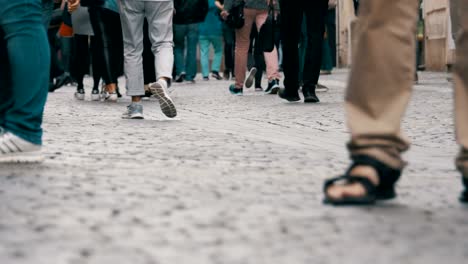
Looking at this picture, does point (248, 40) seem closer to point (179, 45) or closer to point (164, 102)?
point (164, 102)

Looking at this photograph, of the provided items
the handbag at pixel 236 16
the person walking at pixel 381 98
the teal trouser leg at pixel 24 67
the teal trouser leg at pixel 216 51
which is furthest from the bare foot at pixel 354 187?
the teal trouser leg at pixel 216 51

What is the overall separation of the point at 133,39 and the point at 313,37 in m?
2.25

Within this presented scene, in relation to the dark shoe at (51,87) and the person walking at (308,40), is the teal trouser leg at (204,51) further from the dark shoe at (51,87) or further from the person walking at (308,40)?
the person walking at (308,40)

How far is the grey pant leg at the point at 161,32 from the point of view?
8.09m

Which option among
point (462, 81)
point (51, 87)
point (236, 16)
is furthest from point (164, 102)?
point (51, 87)

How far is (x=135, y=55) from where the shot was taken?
8156 millimetres

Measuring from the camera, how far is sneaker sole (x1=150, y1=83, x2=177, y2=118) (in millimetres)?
7867

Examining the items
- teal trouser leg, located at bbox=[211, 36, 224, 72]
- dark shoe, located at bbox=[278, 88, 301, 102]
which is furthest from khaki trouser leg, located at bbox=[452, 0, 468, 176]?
teal trouser leg, located at bbox=[211, 36, 224, 72]

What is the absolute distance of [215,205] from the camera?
3.42 metres

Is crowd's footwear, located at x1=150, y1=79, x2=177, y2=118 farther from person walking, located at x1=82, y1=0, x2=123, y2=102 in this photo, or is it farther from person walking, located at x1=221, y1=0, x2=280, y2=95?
person walking, located at x1=221, y1=0, x2=280, y2=95

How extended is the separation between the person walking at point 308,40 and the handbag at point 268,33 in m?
1.62

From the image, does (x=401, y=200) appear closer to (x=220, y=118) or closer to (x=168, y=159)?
(x=168, y=159)

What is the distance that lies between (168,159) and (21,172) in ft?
2.38

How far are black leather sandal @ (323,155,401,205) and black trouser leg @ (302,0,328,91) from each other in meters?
6.30
